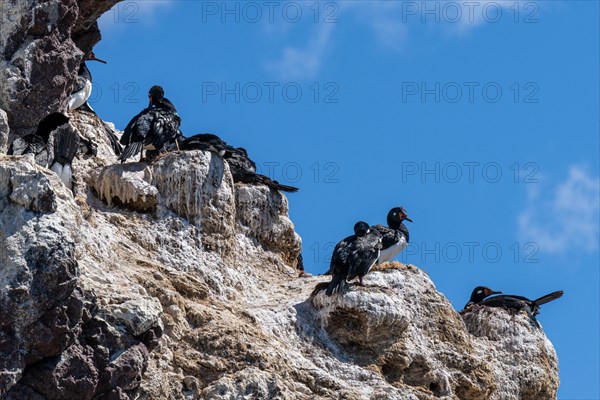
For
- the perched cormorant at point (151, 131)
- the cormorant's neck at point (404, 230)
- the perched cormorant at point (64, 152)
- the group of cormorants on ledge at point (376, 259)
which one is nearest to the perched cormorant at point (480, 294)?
the group of cormorants on ledge at point (376, 259)

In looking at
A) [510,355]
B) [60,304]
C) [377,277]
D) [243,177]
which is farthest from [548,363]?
[60,304]

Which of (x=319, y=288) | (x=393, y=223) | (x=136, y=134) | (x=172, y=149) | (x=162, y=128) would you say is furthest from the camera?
(x=393, y=223)

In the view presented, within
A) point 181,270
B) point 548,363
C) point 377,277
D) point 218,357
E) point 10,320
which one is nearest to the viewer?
point 10,320

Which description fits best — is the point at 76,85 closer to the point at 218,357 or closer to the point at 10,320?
the point at 218,357

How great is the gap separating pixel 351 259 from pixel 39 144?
5053 mm

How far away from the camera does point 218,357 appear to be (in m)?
24.8

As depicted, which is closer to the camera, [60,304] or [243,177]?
[60,304]

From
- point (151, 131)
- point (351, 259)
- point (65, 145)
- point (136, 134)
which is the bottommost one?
point (65, 145)

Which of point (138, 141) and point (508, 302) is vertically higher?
point (508, 302)

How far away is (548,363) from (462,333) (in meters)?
2.30

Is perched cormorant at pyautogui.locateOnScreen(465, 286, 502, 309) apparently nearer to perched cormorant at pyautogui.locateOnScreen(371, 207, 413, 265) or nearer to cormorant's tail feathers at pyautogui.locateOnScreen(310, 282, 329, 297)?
perched cormorant at pyautogui.locateOnScreen(371, 207, 413, 265)

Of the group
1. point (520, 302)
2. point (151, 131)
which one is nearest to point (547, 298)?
point (520, 302)

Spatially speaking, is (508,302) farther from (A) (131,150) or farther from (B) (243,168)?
(A) (131,150)

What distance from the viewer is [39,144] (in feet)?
85.6
